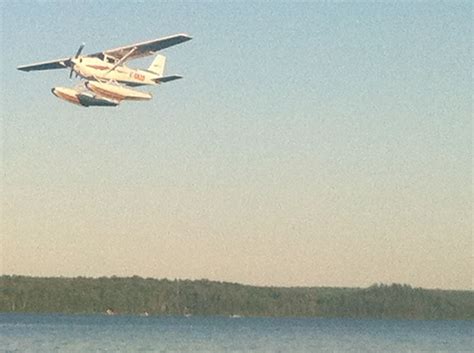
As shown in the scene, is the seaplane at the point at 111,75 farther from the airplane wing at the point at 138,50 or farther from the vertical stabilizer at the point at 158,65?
the vertical stabilizer at the point at 158,65

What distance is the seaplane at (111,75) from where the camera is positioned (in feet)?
204

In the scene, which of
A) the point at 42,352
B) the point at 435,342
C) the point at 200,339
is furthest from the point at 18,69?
the point at 435,342

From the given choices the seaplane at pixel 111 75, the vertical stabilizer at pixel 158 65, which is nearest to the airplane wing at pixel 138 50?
the seaplane at pixel 111 75

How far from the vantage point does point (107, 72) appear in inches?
2635

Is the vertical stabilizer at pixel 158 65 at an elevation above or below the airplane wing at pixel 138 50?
above

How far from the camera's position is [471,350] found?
375 feet

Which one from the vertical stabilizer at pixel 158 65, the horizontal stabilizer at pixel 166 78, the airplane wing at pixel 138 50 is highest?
the vertical stabilizer at pixel 158 65

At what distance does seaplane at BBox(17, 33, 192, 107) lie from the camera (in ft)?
204

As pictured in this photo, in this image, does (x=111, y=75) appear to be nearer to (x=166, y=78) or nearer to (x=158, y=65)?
(x=166, y=78)

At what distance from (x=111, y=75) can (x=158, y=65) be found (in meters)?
15.2

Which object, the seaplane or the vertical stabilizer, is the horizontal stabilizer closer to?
the seaplane

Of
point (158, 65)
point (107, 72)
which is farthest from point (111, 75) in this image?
point (158, 65)

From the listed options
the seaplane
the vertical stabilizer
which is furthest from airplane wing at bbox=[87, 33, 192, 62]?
the vertical stabilizer

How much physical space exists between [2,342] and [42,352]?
13247 mm
